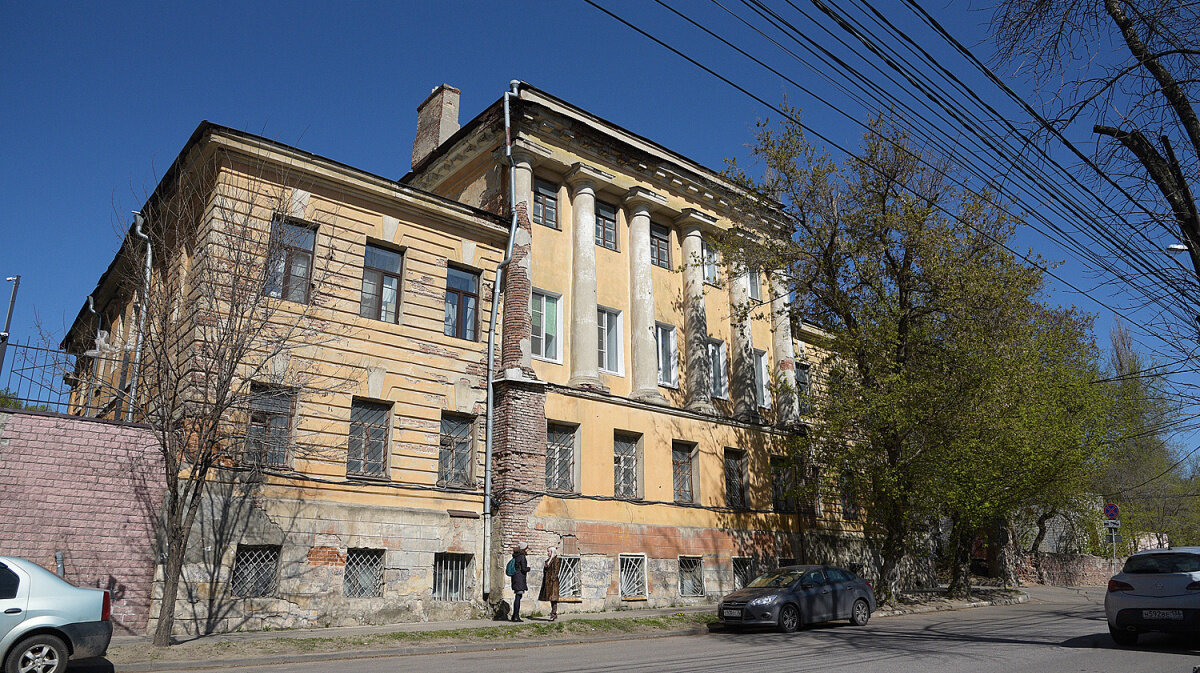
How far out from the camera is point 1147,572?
40.0 ft

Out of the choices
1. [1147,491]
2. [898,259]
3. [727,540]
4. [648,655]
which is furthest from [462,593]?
[1147,491]

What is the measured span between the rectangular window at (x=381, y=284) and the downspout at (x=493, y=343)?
8.13ft

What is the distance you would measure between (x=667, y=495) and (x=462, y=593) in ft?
21.9

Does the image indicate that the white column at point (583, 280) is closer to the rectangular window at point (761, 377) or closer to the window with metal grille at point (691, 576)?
the window with metal grille at point (691, 576)

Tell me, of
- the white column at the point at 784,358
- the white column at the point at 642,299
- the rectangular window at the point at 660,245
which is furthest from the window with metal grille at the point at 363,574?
the white column at the point at 784,358

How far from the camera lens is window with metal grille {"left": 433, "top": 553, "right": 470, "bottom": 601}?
669 inches

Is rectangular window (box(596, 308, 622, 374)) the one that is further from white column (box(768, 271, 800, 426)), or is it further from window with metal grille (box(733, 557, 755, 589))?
window with metal grille (box(733, 557, 755, 589))

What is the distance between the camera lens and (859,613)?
17.6m

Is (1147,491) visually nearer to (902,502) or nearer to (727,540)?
(902,502)

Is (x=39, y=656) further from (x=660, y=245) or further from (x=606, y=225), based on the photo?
(x=660, y=245)

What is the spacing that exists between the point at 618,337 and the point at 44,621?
15527 millimetres

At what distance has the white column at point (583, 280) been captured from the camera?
813 inches

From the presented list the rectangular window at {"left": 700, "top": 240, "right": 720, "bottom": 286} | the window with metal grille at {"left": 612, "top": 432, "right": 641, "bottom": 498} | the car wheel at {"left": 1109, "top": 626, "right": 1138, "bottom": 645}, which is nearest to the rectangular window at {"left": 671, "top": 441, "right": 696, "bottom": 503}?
the window with metal grille at {"left": 612, "top": 432, "right": 641, "bottom": 498}

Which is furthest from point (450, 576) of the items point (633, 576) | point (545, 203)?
point (545, 203)
